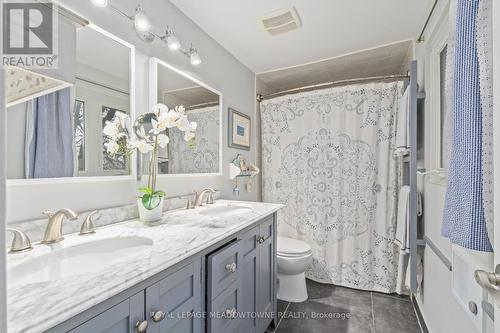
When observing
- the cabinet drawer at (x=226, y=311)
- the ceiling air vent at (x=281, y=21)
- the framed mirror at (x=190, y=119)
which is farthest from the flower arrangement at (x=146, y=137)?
the ceiling air vent at (x=281, y=21)

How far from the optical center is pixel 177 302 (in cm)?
81

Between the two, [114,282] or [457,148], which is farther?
[457,148]

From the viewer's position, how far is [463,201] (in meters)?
0.65

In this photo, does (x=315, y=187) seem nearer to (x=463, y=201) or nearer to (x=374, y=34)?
(x=374, y=34)

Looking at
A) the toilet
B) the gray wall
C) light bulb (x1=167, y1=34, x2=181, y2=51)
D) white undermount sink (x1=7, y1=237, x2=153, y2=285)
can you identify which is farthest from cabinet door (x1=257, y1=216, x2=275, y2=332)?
light bulb (x1=167, y1=34, x2=181, y2=51)

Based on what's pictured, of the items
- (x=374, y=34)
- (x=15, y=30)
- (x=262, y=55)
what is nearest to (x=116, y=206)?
(x=15, y=30)

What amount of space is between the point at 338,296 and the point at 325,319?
38cm

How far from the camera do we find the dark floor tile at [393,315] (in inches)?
65.3

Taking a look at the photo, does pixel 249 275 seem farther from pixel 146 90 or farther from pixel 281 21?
pixel 281 21

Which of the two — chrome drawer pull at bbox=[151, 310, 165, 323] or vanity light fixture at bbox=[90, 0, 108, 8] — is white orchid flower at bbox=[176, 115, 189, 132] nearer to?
vanity light fixture at bbox=[90, 0, 108, 8]

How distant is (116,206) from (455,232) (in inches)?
54.6

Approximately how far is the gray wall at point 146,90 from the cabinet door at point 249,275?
0.63 m

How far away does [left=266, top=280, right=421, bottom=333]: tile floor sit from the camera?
1.67 metres

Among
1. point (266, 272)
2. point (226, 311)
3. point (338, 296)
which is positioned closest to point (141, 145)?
point (226, 311)
